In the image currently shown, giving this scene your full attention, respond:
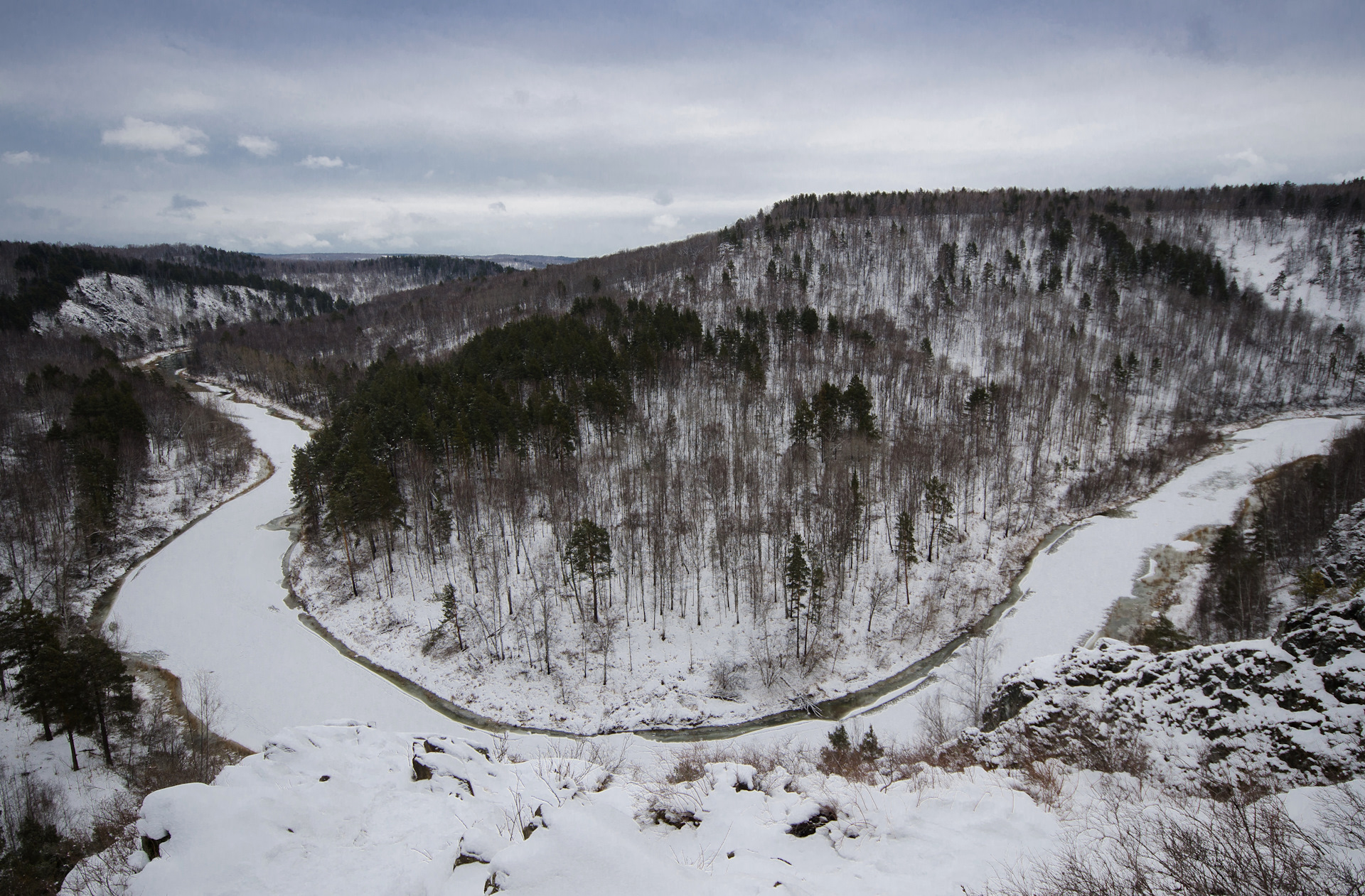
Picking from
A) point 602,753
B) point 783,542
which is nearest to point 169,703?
point 602,753

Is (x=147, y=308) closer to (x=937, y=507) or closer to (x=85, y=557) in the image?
(x=85, y=557)

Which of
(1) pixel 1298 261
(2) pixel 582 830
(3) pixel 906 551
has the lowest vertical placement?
(3) pixel 906 551

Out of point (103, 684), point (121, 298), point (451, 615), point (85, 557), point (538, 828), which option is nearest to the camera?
point (538, 828)

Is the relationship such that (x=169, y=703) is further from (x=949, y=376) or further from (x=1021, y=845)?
(x=949, y=376)

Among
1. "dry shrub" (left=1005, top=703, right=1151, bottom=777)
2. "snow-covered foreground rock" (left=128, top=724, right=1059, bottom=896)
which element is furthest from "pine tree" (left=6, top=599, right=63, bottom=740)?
"dry shrub" (left=1005, top=703, right=1151, bottom=777)

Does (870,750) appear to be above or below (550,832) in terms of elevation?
below

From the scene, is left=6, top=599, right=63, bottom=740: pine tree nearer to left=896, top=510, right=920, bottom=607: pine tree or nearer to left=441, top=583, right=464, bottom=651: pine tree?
left=441, top=583, right=464, bottom=651: pine tree

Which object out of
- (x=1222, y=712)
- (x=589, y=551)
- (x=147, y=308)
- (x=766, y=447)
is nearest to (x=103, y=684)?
(x=589, y=551)

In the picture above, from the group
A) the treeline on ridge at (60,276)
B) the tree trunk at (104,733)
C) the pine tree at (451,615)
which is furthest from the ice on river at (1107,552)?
the treeline on ridge at (60,276)
